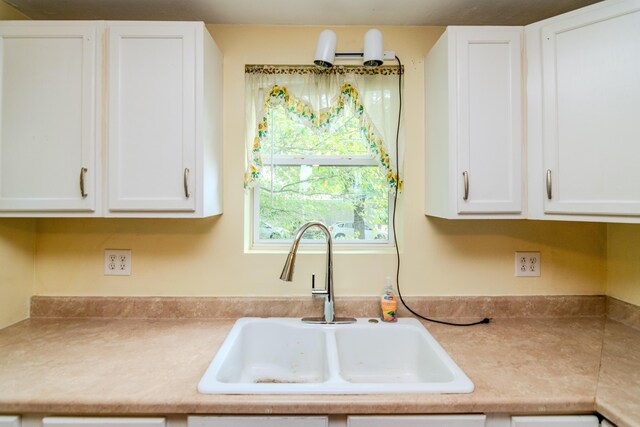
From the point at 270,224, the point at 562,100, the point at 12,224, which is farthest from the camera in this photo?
the point at 270,224

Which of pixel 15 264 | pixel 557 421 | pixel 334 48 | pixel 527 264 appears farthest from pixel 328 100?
pixel 15 264

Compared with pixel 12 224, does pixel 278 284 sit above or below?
below

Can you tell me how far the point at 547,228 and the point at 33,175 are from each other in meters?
2.26

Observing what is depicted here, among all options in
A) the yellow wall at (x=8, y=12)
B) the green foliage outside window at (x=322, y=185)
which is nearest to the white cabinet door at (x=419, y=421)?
the green foliage outside window at (x=322, y=185)

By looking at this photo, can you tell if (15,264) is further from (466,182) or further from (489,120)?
(489,120)

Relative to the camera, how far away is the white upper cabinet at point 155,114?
4.42ft

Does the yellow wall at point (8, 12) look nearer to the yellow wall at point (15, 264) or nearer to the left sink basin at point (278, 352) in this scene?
the yellow wall at point (15, 264)

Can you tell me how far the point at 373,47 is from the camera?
1.52 meters

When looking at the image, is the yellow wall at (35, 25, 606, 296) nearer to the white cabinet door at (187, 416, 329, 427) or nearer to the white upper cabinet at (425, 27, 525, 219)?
the white upper cabinet at (425, 27, 525, 219)

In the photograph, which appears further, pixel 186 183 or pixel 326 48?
pixel 326 48

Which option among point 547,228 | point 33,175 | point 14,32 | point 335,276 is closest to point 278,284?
point 335,276

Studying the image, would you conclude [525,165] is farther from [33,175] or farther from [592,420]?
[33,175]

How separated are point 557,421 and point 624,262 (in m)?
1.02

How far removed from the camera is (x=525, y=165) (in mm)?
1382
